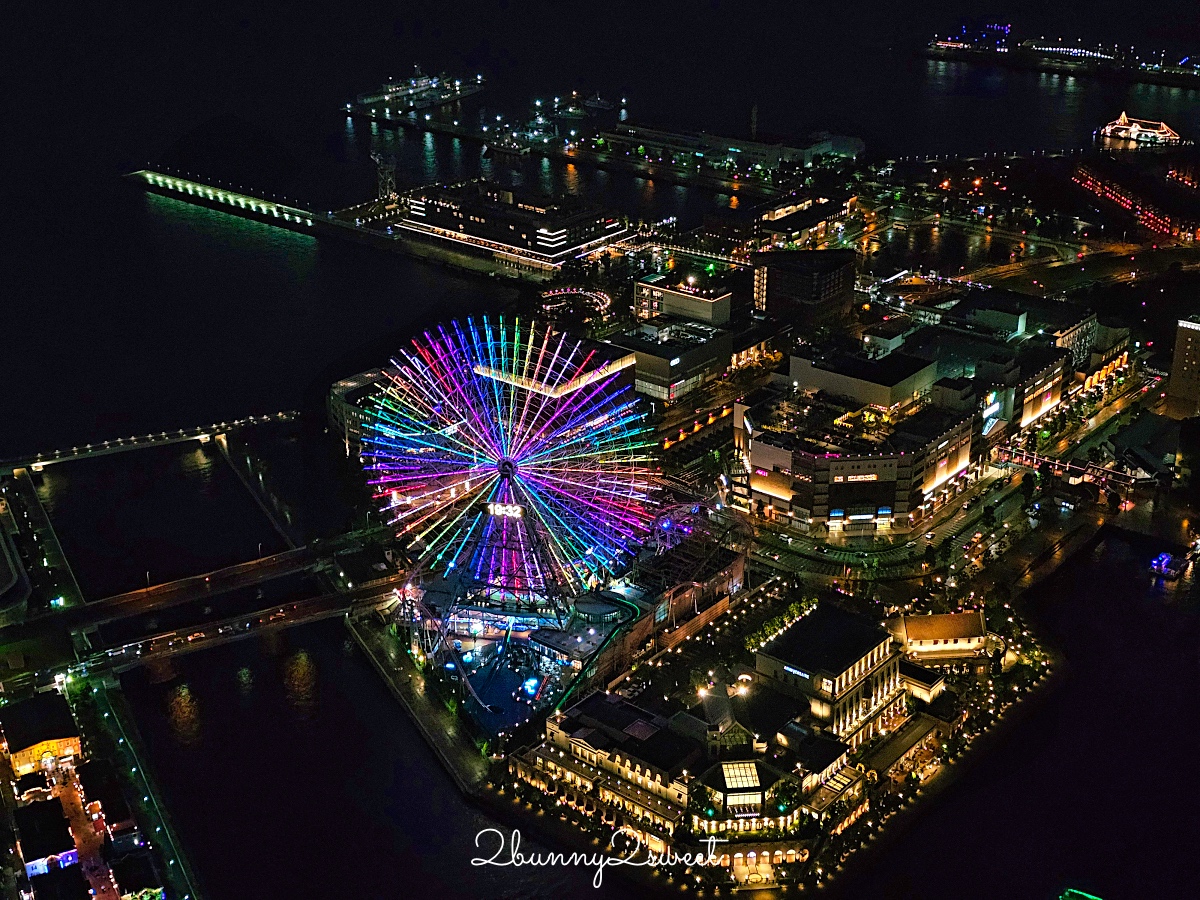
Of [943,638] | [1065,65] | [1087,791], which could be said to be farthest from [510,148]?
[1087,791]

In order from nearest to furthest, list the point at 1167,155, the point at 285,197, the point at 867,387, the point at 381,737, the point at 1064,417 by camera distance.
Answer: the point at 381,737, the point at 867,387, the point at 1064,417, the point at 285,197, the point at 1167,155

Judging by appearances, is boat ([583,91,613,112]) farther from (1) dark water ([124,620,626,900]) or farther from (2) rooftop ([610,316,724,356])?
(1) dark water ([124,620,626,900])

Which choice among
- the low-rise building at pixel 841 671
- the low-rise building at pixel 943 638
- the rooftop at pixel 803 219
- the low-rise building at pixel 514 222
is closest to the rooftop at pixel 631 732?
the low-rise building at pixel 841 671

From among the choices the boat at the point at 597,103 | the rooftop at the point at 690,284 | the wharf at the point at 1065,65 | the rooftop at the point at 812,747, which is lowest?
the rooftop at the point at 812,747

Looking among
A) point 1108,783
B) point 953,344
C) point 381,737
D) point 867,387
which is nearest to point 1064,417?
point 953,344

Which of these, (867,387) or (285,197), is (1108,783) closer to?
(867,387)

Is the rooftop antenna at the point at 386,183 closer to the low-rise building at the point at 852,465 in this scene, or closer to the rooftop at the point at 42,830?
the low-rise building at the point at 852,465
